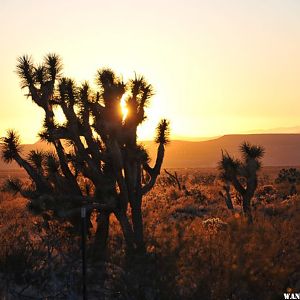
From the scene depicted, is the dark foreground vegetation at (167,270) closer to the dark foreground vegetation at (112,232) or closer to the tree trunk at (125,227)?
the dark foreground vegetation at (112,232)

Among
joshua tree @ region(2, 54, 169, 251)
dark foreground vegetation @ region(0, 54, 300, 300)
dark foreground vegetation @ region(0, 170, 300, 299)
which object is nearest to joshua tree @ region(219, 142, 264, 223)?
dark foreground vegetation @ region(0, 54, 300, 300)

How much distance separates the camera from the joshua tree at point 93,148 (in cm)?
1160

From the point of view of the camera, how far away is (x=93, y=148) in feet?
39.8

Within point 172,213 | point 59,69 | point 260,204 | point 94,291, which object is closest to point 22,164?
point 59,69

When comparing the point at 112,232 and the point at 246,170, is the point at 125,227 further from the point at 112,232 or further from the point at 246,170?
the point at 246,170

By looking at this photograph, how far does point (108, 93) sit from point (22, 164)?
9.97ft

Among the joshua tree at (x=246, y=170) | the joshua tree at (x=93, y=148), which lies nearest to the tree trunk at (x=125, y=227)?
the joshua tree at (x=93, y=148)

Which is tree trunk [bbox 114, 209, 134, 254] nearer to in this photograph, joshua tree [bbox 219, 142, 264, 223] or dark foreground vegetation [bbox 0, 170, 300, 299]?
dark foreground vegetation [bbox 0, 170, 300, 299]

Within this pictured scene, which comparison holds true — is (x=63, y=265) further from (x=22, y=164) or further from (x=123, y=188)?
(x=22, y=164)

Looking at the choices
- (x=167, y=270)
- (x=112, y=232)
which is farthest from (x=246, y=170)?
(x=167, y=270)

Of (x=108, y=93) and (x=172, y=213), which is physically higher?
(x=108, y=93)

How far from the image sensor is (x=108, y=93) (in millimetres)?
11695

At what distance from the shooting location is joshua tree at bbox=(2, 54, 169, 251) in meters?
11.6

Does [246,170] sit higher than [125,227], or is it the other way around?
[246,170]
